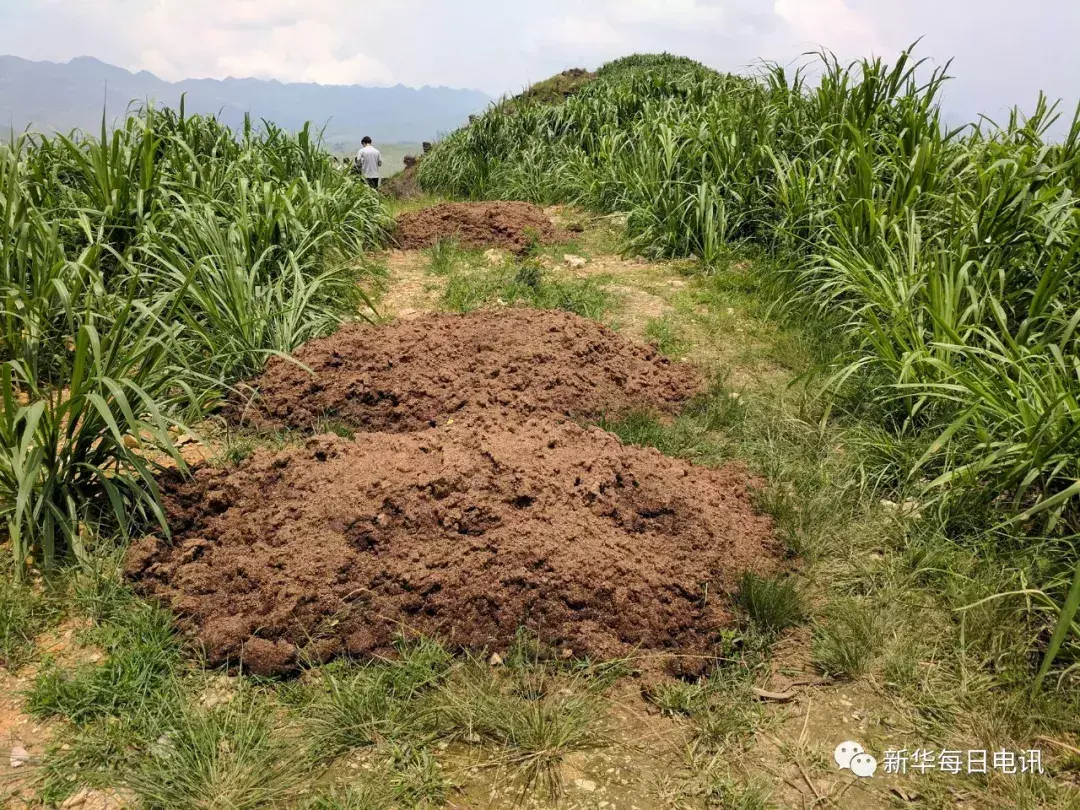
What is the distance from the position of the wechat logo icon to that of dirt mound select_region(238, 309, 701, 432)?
1852 millimetres

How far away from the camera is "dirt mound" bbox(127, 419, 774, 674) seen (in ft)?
7.45

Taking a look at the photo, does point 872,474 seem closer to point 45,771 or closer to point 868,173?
point 868,173

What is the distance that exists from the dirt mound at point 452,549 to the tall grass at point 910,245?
2.83 ft

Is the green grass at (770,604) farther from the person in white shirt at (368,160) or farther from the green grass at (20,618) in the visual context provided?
the person in white shirt at (368,160)

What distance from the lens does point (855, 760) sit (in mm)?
1945

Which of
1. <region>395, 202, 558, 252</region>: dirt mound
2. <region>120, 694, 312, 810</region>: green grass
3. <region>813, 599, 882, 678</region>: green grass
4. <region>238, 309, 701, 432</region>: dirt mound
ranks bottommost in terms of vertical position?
<region>120, 694, 312, 810</region>: green grass

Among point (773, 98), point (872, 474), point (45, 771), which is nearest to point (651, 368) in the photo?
point (872, 474)

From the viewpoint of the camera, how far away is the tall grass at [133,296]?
253cm

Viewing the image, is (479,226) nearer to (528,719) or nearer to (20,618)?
(20,618)

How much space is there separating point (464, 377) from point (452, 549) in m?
1.37

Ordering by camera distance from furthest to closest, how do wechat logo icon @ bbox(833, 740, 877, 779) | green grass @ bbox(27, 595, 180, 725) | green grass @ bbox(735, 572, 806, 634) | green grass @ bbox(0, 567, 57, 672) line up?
1. green grass @ bbox(735, 572, 806, 634)
2. green grass @ bbox(0, 567, 57, 672)
3. green grass @ bbox(27, 595, 180, 725)
4. wechat logo icon @ bbox(833, 740, 877, 779)

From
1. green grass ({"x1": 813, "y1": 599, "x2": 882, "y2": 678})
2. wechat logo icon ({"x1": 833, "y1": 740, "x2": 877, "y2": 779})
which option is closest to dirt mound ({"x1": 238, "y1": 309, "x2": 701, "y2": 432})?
green grass ({"x1": 813, "y1": 599, "x2": 882, "y2": 678})

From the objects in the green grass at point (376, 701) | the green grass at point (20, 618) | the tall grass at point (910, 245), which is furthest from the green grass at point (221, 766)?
the tall grass at point (910, 245)

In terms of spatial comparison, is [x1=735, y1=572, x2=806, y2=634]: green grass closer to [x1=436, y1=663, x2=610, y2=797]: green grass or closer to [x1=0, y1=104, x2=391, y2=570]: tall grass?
[x1=436, y1=663, x2=610, y2=797]: green grass
